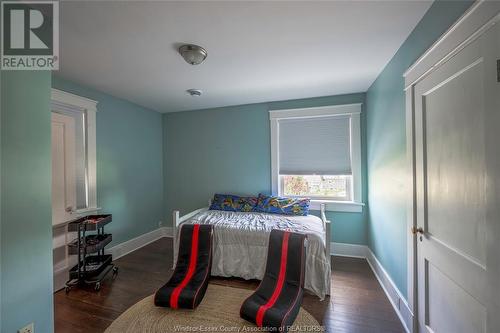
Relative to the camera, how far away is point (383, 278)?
2.37 meters

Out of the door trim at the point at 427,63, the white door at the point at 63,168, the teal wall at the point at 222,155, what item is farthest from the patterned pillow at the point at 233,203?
the door trim at the point at 427,63

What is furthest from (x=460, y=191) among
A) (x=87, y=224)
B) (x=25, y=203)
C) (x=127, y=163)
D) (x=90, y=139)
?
(x=127, y=163)

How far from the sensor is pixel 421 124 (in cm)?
150

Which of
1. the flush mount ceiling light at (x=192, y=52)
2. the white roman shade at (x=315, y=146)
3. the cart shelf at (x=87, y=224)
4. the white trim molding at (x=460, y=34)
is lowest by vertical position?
the cart shelf at (x=87, y=224)

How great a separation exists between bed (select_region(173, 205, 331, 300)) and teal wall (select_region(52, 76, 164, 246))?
4.03 feet

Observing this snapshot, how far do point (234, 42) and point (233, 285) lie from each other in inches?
101

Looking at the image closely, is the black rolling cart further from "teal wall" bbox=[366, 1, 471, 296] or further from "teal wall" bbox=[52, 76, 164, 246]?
"teal wall" bbox=[366, 1, 471, 296]

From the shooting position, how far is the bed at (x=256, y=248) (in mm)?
2256

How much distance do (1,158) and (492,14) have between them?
265 centimetres

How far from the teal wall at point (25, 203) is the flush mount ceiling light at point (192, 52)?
3.38 feet

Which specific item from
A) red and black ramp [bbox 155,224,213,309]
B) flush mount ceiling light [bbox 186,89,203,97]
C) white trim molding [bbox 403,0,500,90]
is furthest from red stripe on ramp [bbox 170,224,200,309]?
white trim molding [bbox 403,0,500,90]

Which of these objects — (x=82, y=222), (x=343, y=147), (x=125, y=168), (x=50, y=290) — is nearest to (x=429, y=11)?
(x=343, y=147)

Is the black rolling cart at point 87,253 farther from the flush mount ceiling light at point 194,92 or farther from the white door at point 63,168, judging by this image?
the flush mount ceiling light at point 194,92

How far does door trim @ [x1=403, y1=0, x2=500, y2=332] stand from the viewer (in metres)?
0.96
